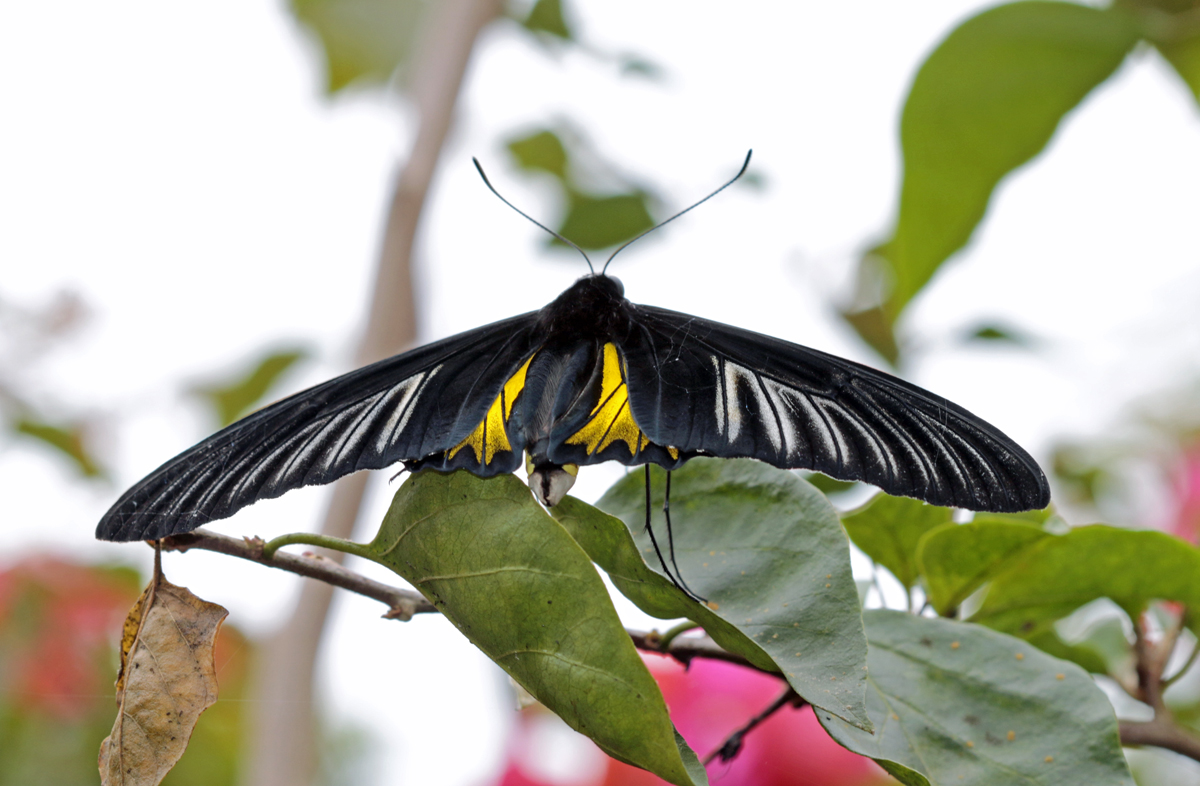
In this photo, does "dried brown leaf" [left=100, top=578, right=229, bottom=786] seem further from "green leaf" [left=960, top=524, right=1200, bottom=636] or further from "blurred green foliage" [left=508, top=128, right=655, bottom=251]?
"blurred green foliage" [left=508, top=128, right=655, bottom=251]

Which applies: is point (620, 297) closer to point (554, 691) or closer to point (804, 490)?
point (804, 490)

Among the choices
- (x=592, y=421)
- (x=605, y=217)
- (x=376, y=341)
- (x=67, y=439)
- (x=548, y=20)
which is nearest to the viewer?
(x=592, y=421)

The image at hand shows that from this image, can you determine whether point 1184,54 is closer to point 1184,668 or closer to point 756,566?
point 1184,668

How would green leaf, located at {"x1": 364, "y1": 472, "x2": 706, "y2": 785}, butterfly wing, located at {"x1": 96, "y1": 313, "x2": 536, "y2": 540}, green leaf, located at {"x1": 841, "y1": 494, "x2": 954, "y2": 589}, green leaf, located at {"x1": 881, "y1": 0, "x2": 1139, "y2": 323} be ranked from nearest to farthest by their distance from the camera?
green leaf, located at {"x1": 364, "y1": 472, "x2": 706, "y2": 785} < butterfly wing, located at {"x1": 96, "y1": 313, "x2": 536, "y2": 540} < green leaf, located at {"x1": 841, "y1": 494, "x2": 954, "y2": 589} < green leaf, located at {"x1": 881, "y1": 0, "x2": 1139, "y2": 323}

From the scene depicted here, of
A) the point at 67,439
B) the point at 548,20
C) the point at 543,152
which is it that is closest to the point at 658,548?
the point at 548,20

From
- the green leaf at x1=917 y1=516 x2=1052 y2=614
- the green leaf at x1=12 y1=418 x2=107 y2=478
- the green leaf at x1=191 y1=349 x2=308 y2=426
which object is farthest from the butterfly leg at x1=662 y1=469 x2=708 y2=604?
Answer: the green leaf at x1=12 y1=418 x2=107 y2=478

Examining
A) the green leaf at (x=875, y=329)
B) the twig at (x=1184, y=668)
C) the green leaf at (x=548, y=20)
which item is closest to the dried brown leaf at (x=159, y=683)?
the twig at (x=1184, y=668)
